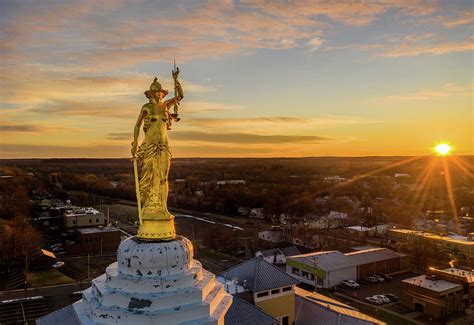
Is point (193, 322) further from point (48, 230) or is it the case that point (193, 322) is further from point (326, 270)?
point (48, 230)

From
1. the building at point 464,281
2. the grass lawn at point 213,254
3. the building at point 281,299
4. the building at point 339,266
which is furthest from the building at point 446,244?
the building at point 281,299

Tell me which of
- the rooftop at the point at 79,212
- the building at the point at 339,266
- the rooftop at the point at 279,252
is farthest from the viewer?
the rooftop at the point at 79,212

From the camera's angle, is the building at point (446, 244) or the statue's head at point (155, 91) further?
the building at point (446, 244)

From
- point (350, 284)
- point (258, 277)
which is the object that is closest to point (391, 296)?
point (350, 284)

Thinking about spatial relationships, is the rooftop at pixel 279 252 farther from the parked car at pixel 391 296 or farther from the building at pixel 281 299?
the building at pixel 281 299

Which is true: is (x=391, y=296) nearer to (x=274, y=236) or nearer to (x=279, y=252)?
(x=279, y=252)

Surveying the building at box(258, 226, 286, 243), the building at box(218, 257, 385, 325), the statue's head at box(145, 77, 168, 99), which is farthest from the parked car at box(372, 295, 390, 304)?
the statue's head at box(145, 77, 168, 99)

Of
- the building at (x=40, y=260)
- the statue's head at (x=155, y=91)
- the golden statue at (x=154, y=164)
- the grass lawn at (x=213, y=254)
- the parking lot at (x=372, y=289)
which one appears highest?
the statue's head at (x=155, y=91)

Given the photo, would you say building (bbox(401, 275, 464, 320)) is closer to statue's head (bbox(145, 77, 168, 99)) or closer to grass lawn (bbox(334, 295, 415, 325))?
grass lawn (bbox(334, 295, 415, 325))
